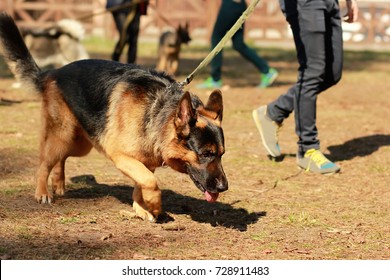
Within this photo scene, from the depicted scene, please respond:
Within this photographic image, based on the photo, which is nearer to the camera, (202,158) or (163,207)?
(202,158)

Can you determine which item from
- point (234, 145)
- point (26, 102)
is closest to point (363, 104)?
point (234, 145)

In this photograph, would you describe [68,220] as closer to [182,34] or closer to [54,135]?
[54,135]

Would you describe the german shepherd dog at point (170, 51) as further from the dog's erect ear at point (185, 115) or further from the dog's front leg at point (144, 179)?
the dog's erect ear at point (185, 115)

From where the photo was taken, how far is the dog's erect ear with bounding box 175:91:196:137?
5160 millimetres

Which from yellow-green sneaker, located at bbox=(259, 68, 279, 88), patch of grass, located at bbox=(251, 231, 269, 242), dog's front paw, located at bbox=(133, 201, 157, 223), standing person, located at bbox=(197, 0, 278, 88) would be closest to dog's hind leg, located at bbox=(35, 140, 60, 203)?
dog's front paw, located at bbox=(133, 201, 157, 223)

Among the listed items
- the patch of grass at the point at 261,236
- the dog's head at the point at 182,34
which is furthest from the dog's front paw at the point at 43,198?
the dog's head at the point at 182,34

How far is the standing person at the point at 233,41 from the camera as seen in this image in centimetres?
1268

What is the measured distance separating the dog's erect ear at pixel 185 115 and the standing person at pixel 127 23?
7423mm

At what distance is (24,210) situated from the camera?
586 cm

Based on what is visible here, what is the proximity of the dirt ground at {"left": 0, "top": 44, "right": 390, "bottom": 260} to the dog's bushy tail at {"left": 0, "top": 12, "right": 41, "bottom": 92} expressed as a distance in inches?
37.8

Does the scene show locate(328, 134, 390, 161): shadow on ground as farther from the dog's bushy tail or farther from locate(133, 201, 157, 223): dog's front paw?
the dog's bushy tail

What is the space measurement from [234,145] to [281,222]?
320 cm

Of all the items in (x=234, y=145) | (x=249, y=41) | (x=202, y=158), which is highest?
(x=202, y=158)

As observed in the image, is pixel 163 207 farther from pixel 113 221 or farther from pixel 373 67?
pixel 373 67
